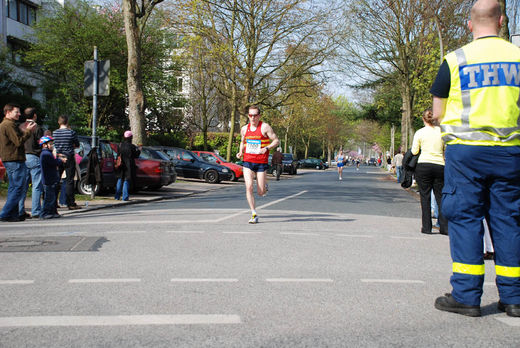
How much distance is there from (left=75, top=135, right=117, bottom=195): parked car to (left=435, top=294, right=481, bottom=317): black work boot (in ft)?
41.7

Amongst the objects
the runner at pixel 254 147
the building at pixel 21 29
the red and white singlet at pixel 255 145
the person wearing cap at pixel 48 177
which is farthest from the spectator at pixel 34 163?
the building at pixel 21 29

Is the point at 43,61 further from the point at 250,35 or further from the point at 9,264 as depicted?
the point at 9,264

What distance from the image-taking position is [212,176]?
1094 inches

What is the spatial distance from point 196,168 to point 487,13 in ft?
79.9

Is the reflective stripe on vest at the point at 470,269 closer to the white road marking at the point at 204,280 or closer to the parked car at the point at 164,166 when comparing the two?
the white road marking at the point at 204,280

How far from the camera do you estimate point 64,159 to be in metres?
11.3

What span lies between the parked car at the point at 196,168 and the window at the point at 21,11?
1502 centimetres

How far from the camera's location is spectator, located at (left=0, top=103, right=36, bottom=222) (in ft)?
32.1

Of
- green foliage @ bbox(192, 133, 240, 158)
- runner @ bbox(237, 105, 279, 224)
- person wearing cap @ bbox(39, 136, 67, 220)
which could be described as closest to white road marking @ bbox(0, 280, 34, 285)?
runner @ bbox(237, 105, 279, 224)

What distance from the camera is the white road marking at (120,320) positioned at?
362cm

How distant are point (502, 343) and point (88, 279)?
3313mm

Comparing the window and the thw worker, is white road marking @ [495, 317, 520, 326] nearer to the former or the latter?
the thw worker

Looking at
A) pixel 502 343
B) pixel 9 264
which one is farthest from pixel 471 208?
pixel 9 264

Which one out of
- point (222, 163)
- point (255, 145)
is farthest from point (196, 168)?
point (255, 145)
